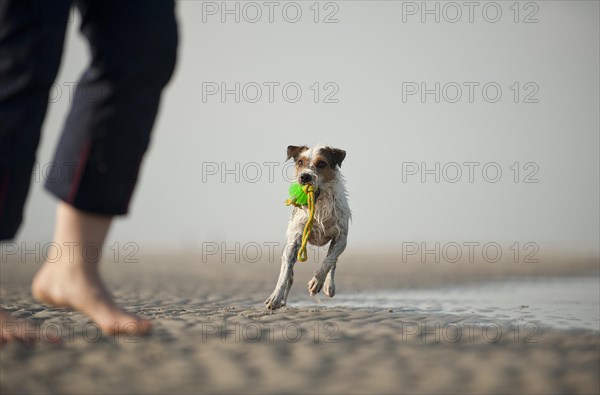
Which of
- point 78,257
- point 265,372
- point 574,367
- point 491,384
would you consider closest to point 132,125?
point 78,257


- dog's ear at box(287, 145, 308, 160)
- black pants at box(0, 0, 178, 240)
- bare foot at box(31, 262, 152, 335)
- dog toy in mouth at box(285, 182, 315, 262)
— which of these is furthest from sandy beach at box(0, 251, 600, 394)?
dog's ear at box(287, 145, 308, 160)

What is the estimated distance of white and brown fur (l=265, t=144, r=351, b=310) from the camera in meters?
6.51

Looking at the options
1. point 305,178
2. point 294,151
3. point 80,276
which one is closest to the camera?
point 80,276

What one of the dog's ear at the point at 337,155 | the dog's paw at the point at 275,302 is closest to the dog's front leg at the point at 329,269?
the dog's paw at the point at 275,302

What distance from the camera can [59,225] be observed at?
9.88 ft

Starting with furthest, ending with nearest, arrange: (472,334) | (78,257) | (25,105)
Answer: (472,334), (78,257), (25,105)

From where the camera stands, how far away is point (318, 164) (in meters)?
7.51

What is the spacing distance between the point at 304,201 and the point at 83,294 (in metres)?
4.07

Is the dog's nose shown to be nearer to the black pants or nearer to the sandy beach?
the sandy beach

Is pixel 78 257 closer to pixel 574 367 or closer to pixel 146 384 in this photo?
pixel 146 384

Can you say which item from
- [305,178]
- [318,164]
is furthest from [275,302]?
[318,164]

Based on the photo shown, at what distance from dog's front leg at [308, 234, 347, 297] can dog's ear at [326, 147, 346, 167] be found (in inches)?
51.3

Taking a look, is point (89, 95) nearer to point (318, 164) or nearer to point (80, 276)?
point (80, 276)

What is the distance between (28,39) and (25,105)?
0.33 m
